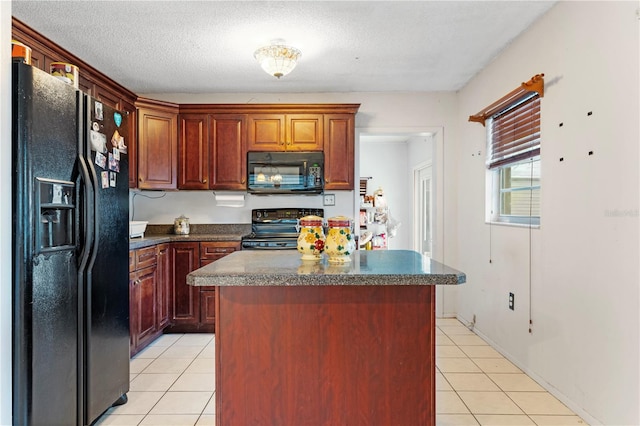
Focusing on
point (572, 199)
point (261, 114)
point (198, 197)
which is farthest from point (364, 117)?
point (572, 199)

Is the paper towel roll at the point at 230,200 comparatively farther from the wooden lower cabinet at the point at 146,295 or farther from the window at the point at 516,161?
the window at the point at 516,161

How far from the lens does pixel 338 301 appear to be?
1.59 metres

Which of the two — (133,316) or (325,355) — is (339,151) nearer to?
(133,316)

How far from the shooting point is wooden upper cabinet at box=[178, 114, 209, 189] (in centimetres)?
375

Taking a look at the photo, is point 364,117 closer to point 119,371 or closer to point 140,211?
point 140,211

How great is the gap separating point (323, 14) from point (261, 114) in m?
1.53

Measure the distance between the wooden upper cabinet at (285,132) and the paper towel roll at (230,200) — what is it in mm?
556

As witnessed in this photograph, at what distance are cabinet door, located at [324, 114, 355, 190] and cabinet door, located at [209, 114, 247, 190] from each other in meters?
0.84

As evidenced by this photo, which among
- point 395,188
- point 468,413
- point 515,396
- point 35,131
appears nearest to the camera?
point 35,131

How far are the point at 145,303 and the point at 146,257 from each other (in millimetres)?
379

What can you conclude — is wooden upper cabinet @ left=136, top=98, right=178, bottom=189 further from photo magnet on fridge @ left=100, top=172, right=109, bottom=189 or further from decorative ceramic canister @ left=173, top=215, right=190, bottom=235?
photo magnet on fridge @ left=100, top=172, right=109, bottom=189

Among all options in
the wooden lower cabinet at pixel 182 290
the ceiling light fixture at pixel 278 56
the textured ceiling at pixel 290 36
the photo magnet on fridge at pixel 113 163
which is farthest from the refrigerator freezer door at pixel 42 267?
the wooden lower cabinet at pixel 182 290

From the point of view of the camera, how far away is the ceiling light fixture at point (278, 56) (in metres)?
2.68

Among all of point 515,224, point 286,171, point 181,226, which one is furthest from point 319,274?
point 181,226
